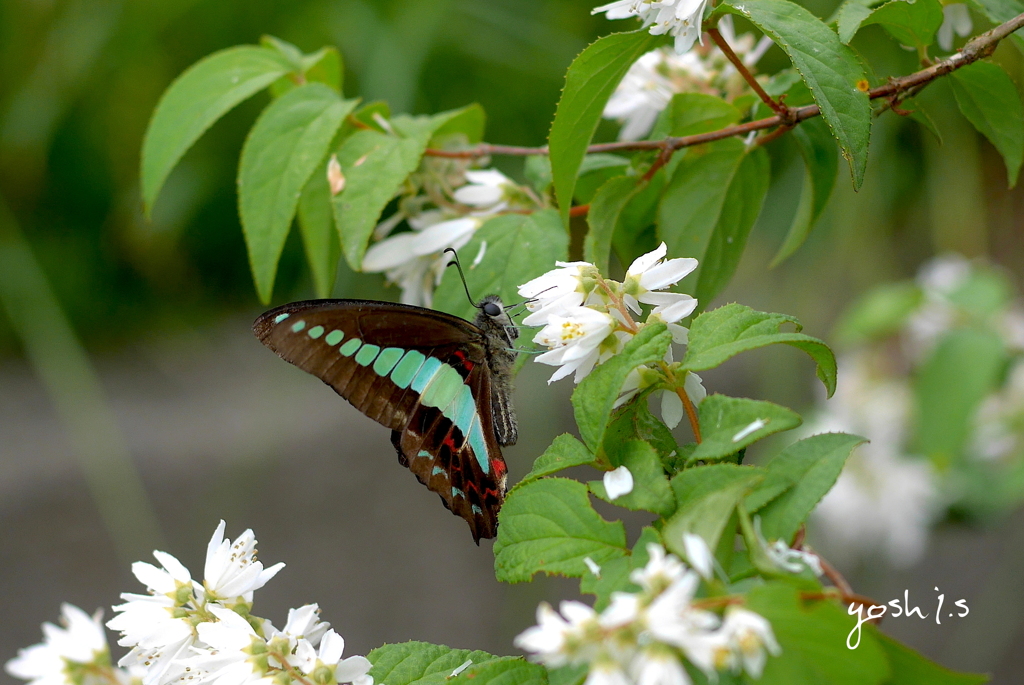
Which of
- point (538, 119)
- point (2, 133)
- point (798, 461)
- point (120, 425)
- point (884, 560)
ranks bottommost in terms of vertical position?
point (884, 560)

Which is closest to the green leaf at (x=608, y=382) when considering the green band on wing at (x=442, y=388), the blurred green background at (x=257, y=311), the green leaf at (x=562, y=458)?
the green leaf at (x=562, y=458)

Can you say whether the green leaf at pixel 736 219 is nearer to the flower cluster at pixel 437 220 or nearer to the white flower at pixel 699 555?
the flower cluster at pixel 437 220

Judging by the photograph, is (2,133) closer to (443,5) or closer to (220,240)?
(220,240)

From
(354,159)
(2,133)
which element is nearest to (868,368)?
(354,159)

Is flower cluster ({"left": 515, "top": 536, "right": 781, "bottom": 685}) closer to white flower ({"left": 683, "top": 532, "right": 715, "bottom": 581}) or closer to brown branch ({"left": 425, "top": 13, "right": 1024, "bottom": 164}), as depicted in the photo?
white flower ({"left": 683, "top": 532, "right": 715, "bottom": 581})

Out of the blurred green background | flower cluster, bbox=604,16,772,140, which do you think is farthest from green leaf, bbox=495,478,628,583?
the blurred green background

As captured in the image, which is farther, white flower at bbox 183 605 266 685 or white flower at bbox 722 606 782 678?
white flower at bbox 183 605 266 685

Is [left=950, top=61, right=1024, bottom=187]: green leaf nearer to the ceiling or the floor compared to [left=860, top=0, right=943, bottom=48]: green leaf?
nearer to the floor
